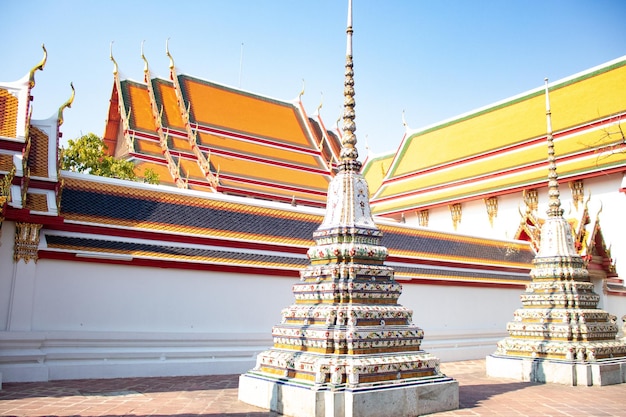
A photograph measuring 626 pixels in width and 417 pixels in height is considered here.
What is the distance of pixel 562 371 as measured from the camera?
27.6ft

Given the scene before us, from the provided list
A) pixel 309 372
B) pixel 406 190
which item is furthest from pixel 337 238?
pixel 406 190

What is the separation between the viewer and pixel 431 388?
5.76 metres

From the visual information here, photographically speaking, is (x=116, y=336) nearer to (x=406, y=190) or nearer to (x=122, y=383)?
(x=122, y=383)

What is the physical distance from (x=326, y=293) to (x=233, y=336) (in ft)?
13.1

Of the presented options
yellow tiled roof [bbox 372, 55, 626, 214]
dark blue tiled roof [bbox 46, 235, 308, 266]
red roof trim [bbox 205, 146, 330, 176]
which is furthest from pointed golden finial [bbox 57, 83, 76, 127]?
yellow tiled roof [bbox 372, 55, 626, 214]

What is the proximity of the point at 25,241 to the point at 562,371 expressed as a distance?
798 cm

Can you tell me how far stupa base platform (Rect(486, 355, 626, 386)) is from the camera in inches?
326

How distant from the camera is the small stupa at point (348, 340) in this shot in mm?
5277

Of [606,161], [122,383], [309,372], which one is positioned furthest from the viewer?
[606,161]

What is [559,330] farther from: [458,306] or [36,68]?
[36,68]

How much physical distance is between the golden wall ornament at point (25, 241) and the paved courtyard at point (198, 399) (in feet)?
5.79

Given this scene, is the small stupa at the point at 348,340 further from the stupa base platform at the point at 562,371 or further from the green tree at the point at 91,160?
the green tree at the point at 91,160

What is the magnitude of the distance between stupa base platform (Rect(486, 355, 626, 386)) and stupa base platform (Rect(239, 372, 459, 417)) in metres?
3.26

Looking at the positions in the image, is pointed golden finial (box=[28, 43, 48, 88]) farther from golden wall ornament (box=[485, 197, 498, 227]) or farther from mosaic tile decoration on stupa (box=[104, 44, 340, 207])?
golden wall ornament (box=[485, 197, 498, 227])
